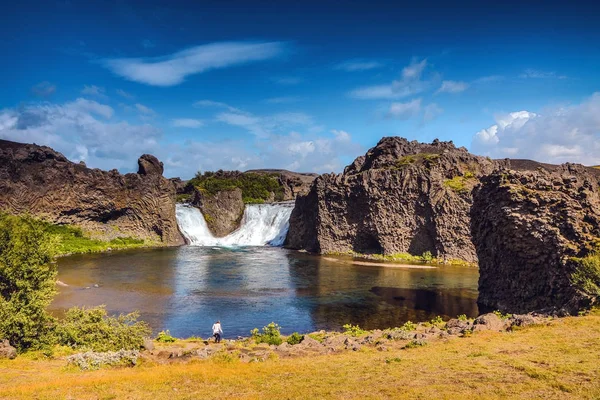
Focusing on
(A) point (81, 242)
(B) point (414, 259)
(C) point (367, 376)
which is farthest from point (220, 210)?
(C) point (367, 376)

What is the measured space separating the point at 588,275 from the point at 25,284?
35.8 metres

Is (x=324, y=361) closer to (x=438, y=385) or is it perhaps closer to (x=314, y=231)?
(x=438, y=385)

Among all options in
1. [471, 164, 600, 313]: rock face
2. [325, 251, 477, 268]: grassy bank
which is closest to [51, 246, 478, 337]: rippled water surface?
[471, 164, 600, 313]: rock face

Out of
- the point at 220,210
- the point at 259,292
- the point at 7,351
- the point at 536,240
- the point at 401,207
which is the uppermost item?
the point at 401,207

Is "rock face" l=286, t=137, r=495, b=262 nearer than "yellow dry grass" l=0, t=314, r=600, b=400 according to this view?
No

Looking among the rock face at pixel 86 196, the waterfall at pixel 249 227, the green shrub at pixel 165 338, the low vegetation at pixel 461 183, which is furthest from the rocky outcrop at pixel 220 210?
the green shrub at pixel 165 338

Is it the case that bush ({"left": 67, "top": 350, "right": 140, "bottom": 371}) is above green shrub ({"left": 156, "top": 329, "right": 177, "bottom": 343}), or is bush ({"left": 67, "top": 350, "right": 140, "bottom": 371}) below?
above

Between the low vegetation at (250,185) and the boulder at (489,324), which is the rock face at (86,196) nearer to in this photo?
the low vegetation at (250,185)

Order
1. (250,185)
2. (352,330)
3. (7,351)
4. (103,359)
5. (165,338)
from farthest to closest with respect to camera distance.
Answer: (250,185)
(352,330)
(165,338)
(7,351)
(103,359)

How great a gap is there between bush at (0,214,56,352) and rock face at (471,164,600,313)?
3352cm

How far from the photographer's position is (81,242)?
3278 inches

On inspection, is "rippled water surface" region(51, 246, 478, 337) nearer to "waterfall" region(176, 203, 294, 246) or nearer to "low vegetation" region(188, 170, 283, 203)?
"waterfall" region(176, 203, 294, 246)

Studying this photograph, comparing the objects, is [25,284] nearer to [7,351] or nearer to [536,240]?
[7,351]

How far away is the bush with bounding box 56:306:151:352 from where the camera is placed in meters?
24.3
